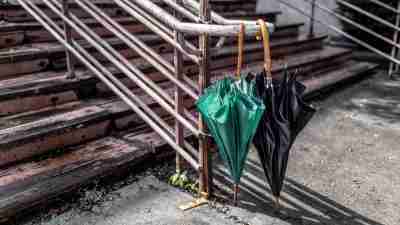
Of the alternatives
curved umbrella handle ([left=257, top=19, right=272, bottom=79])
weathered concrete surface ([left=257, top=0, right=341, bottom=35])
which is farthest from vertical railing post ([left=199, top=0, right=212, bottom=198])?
weathered concrete surface ([left=257, top=0, right=341, bottom=35])

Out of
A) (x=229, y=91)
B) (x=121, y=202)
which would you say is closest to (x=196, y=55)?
(x=229, y=91)

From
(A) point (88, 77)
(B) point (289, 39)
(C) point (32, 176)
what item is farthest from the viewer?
(B) point (289, 39)

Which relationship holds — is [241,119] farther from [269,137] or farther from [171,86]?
[171,86]

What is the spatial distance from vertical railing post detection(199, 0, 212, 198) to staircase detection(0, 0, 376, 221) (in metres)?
0.59

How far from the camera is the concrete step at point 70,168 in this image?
7.75ft

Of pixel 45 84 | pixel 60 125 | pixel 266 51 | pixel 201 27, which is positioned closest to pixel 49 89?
pixel 45 84

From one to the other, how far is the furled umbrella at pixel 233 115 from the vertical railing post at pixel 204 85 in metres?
0.22

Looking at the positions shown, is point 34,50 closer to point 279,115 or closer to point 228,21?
point 228,21

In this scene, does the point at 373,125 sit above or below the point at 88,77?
below

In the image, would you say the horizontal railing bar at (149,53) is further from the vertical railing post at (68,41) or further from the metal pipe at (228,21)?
the metal pipe at (228,21)

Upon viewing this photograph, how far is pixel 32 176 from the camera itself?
2.57 m

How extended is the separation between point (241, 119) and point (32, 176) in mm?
1449

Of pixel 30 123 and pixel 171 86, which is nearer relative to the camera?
pixel 30 123

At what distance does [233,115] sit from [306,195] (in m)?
1.07
